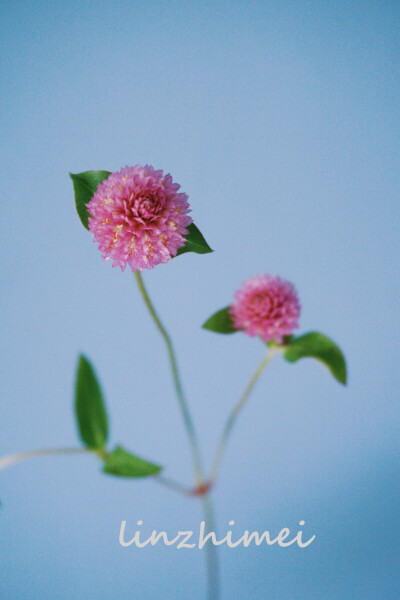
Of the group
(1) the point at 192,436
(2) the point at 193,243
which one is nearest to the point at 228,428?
(1) the point at 192,436

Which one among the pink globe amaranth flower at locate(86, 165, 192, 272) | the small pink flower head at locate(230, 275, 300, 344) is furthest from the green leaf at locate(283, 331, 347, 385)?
the pink globe amaranth flower at locate(86, 165, 192, 272)

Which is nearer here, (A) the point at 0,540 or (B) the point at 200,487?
(B) the point at 200,487

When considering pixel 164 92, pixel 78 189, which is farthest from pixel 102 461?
pixel 164 92

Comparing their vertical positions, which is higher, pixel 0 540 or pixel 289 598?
pixel 0 540

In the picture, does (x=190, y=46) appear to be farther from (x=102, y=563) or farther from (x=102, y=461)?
(x=102, y=563)

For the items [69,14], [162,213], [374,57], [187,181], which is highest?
[69,14]

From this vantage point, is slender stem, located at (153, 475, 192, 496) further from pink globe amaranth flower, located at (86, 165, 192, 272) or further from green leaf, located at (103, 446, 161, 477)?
pink globe amaranth flower, located at (86, 165, 192, 272)

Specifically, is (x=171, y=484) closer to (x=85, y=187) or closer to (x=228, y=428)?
(x=228, y=428)
